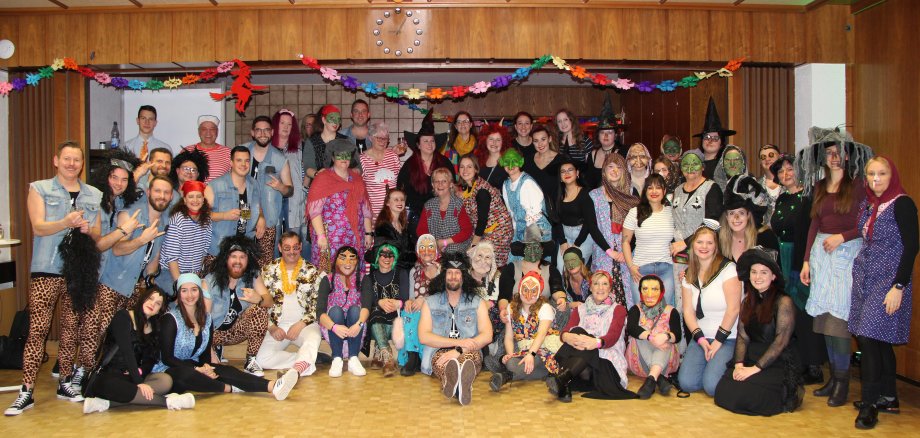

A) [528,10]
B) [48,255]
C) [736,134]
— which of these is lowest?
[48,255]

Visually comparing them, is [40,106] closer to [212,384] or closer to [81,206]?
[81,206]

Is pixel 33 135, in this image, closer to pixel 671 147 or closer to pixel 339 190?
pixel 339 190

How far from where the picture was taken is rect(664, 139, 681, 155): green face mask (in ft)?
20.5

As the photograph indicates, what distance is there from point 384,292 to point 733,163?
2825mm

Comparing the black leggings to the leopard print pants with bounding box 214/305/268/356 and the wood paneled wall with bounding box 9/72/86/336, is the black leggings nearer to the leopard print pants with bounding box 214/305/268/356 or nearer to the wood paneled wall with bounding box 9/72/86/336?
the leopard print pants with bounding box 214/305/268/356

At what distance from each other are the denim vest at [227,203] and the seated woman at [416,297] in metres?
1.32

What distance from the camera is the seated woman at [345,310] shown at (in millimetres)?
5414

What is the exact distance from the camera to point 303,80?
9.52m

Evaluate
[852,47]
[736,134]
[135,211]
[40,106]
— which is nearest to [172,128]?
[40,106]

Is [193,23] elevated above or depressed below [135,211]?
above

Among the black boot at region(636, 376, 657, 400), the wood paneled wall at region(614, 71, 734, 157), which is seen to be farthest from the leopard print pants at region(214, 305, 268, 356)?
the wood paneled wall at region(614, 71, 734, 157)

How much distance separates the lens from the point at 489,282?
5.59 m

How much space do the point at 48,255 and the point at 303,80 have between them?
5.37 meters

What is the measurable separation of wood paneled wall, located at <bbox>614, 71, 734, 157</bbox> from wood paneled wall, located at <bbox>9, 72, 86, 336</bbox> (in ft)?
18.8
